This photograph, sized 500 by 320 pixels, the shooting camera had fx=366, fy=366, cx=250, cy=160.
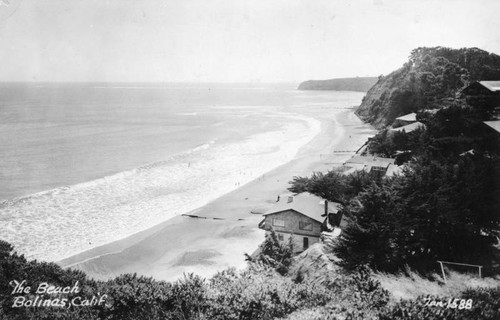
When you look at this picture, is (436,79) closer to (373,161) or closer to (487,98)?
(373,161)

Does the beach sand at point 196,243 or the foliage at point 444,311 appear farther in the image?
the beach sand at point 196,243

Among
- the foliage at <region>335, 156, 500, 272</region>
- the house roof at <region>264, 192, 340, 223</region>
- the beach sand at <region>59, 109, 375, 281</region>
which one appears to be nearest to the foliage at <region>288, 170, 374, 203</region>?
the house roof at <region>264, 192, 340, 223</region>

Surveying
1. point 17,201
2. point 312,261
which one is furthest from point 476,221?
point 17,201

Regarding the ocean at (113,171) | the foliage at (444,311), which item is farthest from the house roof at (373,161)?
the foliage at (444,311)

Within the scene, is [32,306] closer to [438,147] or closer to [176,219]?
[176,219]

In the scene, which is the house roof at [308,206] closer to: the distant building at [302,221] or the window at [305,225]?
the distant building at [302,221]

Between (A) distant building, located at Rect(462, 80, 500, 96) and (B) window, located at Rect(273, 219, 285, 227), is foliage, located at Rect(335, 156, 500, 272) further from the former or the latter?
(A) distant building, located at Rect(462, 80, 500, 96)

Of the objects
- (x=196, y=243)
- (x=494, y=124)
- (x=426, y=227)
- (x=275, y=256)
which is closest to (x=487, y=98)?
(x=494, y=124)

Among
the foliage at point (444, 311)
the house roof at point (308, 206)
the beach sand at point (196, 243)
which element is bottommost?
the beach sand at point (196, 243)
